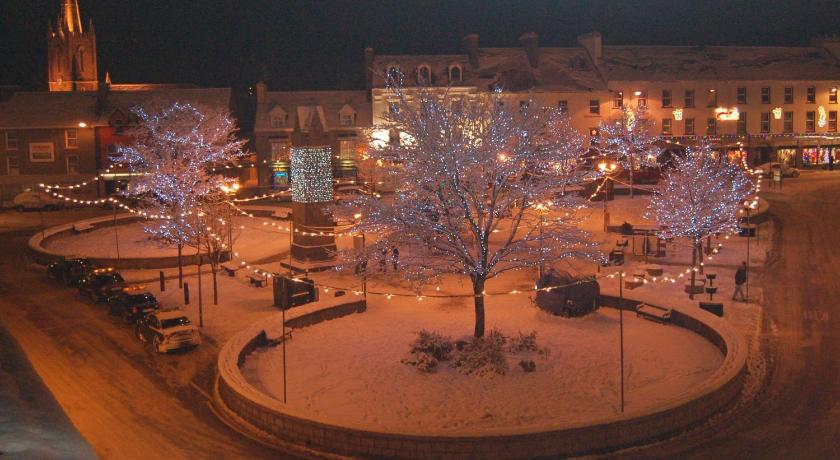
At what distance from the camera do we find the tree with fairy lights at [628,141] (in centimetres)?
5381

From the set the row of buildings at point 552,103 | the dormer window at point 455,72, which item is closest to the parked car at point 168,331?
the row of buildings at point 552,103

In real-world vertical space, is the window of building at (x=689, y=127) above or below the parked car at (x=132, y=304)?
above

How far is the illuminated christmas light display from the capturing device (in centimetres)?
3162

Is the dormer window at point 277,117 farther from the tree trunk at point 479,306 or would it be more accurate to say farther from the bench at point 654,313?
the tree trunk at point 479,306

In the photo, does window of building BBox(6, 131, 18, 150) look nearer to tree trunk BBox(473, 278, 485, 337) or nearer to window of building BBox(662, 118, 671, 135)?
window of building BBox(662, 118, 671, 135)

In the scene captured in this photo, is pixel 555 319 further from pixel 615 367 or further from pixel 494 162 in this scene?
pixel 494 162

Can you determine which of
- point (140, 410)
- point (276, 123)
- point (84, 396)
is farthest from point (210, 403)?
point (276, 123)

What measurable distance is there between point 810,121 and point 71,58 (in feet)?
277

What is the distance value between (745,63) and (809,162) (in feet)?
33.1

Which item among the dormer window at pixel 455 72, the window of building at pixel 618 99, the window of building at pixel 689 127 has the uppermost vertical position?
the dormer window at pixel 455 72

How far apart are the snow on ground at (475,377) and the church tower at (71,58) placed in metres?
87.4

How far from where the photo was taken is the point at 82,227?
42094 mm

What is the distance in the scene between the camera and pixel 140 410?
55.4 ft

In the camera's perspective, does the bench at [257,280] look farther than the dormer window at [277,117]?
No
